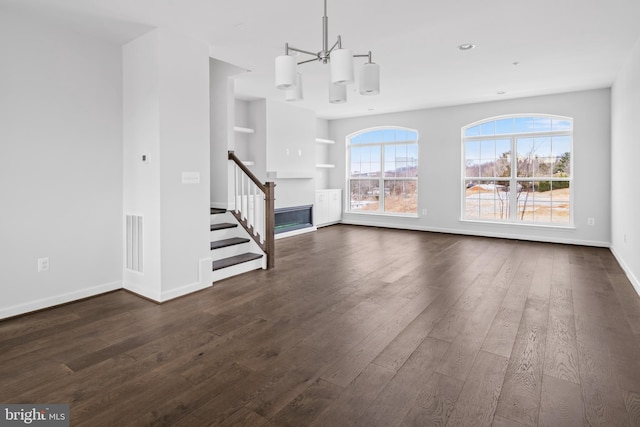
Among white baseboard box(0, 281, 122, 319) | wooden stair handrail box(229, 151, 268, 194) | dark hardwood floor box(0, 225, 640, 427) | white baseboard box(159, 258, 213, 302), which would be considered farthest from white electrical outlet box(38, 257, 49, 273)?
wooden stair handrail box(229, 151, 268, 194)

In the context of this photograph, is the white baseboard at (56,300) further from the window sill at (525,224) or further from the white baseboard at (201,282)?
the window sill at (525,224)

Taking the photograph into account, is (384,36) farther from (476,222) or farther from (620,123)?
(476,222)

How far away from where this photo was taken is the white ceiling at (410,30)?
3.10m

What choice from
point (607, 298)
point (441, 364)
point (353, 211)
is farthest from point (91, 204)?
point (353, 211)

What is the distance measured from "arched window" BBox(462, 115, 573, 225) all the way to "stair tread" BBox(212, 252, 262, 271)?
15.7 feet

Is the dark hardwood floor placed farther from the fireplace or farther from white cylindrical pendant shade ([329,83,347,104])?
the fireplace

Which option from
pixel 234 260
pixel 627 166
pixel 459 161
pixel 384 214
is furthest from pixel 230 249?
pixel 459 161

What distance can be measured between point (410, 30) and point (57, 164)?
11.8ft

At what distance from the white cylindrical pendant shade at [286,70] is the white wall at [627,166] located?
365cm

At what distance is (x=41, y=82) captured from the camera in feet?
10.8

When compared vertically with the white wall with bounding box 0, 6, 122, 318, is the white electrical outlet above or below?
below

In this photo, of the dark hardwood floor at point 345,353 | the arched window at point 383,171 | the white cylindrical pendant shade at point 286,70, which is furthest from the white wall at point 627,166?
the white cylindrical pendant shade at point 286,70

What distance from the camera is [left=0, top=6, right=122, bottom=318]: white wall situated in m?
3.12

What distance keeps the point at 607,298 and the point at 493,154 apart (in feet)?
13.8
